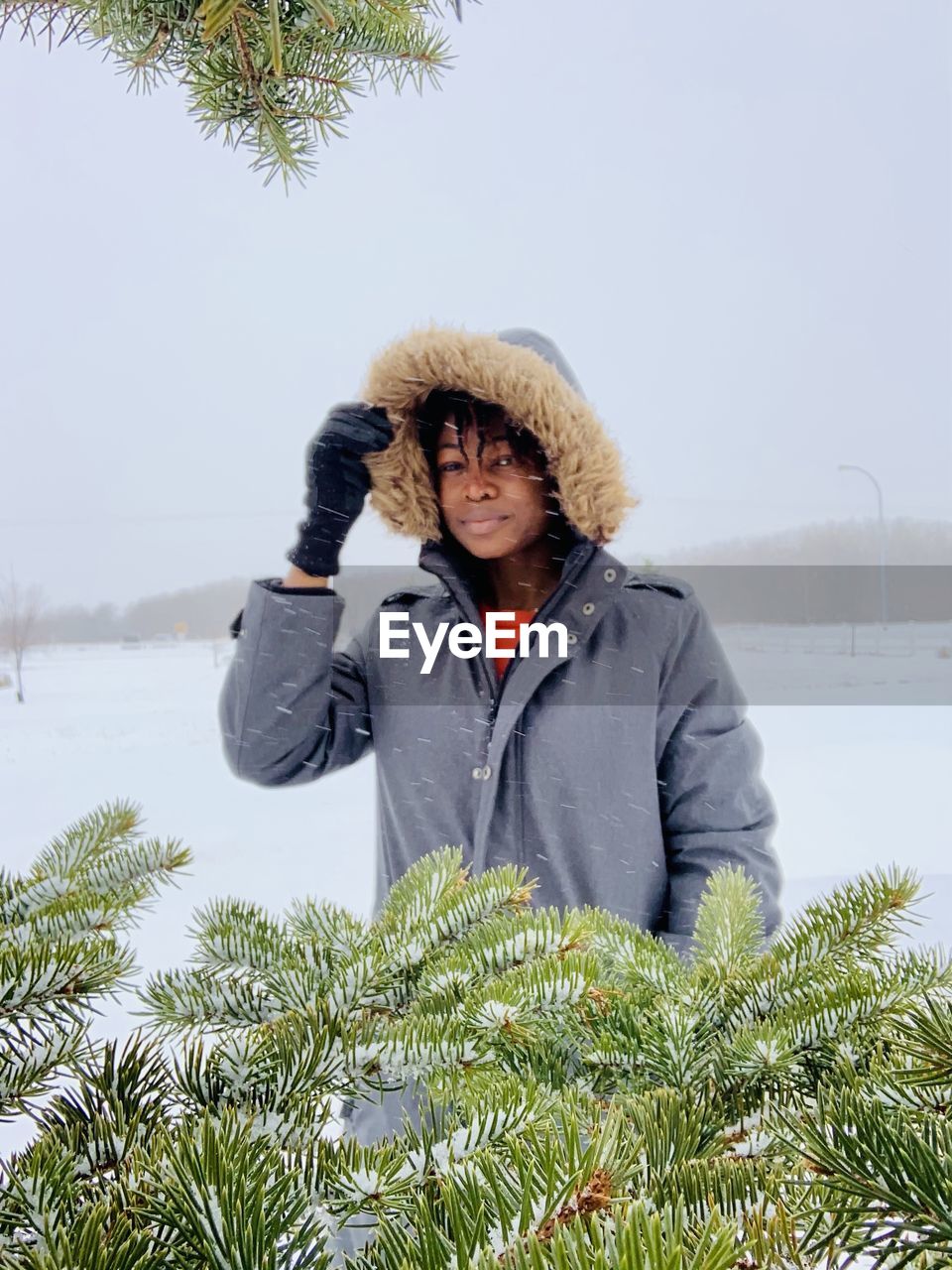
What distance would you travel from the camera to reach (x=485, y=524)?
0.87 meters

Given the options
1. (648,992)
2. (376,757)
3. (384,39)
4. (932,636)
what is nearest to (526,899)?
→ (648,992)

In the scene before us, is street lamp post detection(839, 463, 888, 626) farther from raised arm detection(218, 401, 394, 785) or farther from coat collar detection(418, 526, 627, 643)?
raised arm detection(218, 401, 394, 785)

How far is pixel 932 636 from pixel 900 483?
21 centimetres

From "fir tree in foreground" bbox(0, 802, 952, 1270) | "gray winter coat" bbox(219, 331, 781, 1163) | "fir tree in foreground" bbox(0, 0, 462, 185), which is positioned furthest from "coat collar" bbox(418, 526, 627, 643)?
"fir tree in foreground" bbox(0, 802, 952, 1270)

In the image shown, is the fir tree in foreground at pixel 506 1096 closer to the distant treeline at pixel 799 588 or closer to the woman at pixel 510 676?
the woman at pixel 510 676

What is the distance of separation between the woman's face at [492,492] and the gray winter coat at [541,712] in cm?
3

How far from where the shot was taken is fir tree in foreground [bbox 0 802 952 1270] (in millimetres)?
120

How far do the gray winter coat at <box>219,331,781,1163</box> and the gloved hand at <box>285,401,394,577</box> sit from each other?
2cm

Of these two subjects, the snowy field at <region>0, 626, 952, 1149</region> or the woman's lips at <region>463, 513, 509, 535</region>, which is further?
the snowy field at <region>0, 626, 952, 1149</region>

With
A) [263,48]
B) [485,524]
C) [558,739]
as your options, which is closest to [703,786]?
[558,739]

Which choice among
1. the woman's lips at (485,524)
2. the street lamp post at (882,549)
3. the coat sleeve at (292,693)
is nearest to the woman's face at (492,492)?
the woman's lips at (485,524)

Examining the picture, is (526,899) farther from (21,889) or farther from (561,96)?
(561,96)

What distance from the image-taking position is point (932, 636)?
1.10 m

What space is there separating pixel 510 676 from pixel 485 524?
16 centimetres
